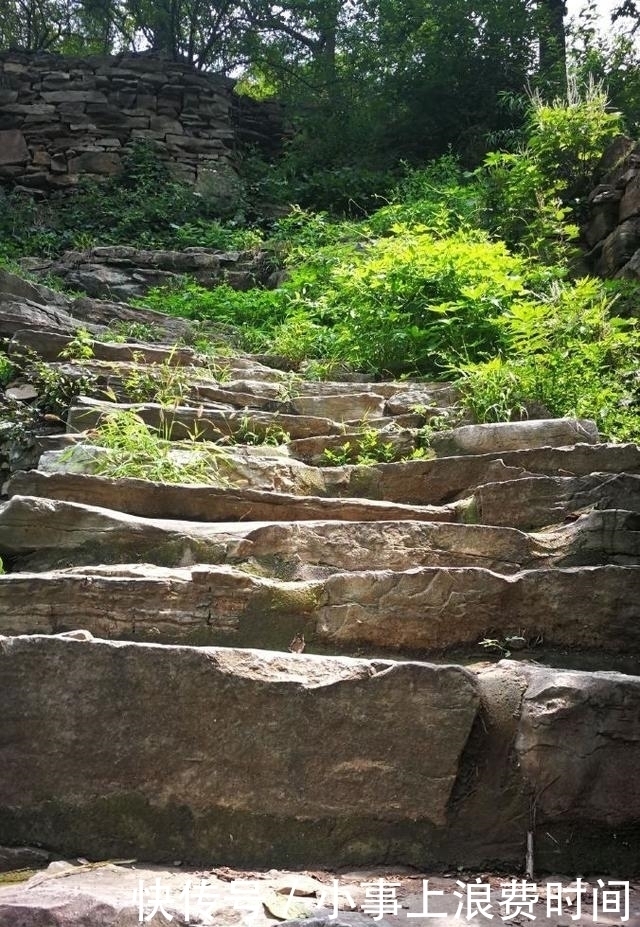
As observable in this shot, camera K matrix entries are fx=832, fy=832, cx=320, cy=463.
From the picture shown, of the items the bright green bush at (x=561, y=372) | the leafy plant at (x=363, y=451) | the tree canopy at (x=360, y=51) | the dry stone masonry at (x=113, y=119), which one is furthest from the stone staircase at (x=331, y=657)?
the dry stone masonry at (x=113, y=119)

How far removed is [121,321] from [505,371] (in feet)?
12.5

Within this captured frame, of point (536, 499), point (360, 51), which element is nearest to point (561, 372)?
point (536, 499)

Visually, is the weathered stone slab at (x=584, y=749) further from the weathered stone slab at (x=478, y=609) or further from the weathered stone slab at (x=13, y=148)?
the weathered stone slab at (x=13, y=148)

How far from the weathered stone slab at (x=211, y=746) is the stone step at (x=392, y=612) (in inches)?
18.2

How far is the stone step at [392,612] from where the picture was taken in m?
2.65

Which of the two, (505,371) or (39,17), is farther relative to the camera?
(39,17)

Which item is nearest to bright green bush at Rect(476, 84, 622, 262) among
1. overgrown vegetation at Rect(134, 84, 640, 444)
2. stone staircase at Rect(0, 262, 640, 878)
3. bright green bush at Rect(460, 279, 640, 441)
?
overgrown vegetation at Rect(134, 84, 640, 444)

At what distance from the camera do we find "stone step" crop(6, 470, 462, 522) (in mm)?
3430

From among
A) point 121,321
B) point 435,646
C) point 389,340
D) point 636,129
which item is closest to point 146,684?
point 435,646

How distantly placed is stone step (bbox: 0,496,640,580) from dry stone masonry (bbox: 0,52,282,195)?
9.80 metres

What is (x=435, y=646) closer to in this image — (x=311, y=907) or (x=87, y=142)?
(x=311, y=907)

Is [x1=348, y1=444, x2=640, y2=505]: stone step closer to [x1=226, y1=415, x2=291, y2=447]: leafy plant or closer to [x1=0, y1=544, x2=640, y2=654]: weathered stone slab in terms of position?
[x1=226, y1=415, x2=291, y2=447]: leafy plant

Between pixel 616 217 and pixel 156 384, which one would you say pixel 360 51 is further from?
pixel 156 384

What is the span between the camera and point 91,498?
11.3ft
